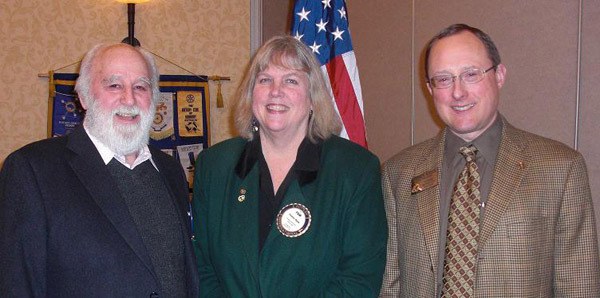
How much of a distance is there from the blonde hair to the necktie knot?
0.52 m

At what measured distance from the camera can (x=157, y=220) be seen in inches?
84.4

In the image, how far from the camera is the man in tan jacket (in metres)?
1.98

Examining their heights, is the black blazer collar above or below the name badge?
above

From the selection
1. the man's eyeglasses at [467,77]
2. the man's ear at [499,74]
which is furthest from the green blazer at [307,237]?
the man's ear at [499,74]

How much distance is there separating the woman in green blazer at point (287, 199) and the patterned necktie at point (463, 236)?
10.4 inches

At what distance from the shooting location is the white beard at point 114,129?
2.16 metres

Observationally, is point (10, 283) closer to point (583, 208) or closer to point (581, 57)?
point (583, 208)

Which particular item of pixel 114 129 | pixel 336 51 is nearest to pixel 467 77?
pixel 336 51

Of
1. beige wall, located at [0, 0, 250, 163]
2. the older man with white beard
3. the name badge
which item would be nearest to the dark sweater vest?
the older man with white beard

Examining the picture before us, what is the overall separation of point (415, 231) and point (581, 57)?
1.42 meters

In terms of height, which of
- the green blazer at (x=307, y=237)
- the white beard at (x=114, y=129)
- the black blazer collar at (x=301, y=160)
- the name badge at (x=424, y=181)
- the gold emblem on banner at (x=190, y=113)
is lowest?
the green blazer at (x=307, y=237)

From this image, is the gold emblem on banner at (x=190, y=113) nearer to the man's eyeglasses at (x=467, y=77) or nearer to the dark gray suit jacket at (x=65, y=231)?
the dark gray suit jacket at (x=65, y=231)

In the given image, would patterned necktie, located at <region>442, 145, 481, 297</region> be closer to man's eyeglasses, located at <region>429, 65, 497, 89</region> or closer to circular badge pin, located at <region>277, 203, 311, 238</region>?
man's eyeglasses, located at <region>429, 65, 497, 89</region>

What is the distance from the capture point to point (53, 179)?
1.96 metres
